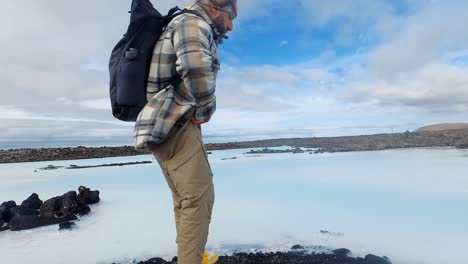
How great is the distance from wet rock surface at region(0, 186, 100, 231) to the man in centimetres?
370

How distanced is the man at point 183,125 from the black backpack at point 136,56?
0.04m

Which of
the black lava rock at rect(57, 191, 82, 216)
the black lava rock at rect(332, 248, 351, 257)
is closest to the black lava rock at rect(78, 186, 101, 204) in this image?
the black lava rock at rect(57, 191, 82, 216)

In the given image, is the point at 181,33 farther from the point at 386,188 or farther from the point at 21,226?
the point at 386,188

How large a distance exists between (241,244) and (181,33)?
240 centimetres

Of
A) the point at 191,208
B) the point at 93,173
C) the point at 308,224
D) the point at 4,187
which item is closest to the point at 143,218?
the point at 308,224

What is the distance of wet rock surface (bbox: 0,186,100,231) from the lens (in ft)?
14.9

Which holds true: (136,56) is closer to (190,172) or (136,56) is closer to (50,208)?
(190,172)

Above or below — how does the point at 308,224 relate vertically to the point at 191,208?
below

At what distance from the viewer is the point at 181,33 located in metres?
1.60

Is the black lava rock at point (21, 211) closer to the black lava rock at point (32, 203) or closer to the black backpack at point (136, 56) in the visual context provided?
the black lava rock at point (32, 203)

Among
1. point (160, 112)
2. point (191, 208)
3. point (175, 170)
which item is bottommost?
point (191, 208)

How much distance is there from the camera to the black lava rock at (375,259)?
9.20ft

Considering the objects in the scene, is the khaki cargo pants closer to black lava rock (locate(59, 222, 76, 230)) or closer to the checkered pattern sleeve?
the checkered pattern sleeve

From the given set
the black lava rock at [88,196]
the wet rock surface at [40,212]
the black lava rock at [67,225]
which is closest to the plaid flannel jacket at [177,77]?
the black lava rock at [67,225]
